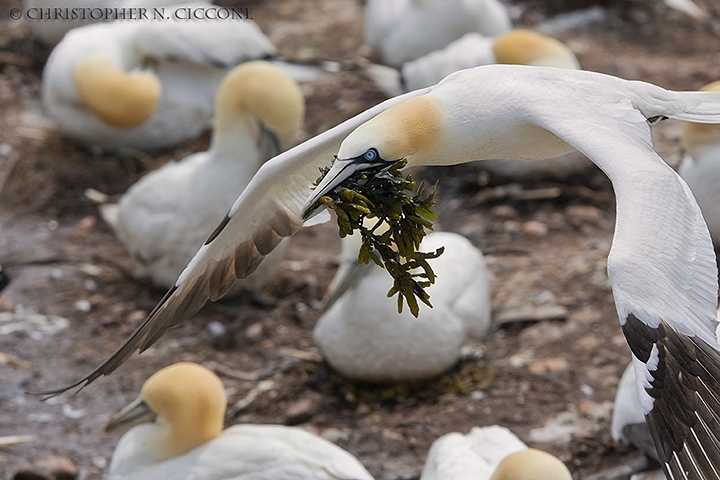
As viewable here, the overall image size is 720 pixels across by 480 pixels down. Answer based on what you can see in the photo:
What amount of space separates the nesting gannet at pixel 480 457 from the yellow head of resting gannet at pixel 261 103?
1.99 m

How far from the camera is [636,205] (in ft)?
7.69

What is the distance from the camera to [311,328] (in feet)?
17.0

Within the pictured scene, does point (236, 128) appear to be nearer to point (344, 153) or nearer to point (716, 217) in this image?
point (716, 217)

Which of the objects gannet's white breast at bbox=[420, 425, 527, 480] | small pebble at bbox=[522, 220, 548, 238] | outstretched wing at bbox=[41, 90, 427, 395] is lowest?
small pebble at bbox=[522, 220, 548, 238]

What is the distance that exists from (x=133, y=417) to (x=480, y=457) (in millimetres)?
1324

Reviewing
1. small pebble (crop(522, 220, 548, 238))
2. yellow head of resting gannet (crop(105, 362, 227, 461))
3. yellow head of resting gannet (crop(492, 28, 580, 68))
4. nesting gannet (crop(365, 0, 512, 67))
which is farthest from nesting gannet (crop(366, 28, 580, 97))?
yellow head of resting gannet (crop(105, 362, 227, 461))

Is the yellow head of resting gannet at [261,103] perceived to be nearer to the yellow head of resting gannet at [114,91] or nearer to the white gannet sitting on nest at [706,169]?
the yellow head of resting gannet at [114,91]

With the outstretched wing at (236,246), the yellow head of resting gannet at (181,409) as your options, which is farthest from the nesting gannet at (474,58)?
the outstretched wing at (236,246)

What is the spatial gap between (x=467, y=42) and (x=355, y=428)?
3211 millimetres

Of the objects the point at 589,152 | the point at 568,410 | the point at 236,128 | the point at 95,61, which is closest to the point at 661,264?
the point at 589,152

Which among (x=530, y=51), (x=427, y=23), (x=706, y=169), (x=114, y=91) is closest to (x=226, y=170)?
(x=114, y=91)

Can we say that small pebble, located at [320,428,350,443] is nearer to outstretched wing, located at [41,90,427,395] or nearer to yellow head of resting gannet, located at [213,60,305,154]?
outstretched wing, located at [41,90,427,395]

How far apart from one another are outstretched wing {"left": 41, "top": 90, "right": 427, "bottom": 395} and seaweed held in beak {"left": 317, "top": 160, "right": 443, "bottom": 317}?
0.36 meters

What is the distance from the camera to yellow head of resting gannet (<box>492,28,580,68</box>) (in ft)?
20.0
